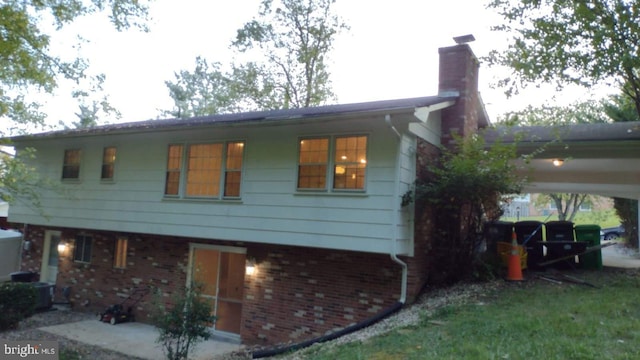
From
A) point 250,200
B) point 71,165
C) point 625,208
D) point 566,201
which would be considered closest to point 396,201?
point 250,200

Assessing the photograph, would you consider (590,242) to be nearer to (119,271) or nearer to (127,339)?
(127,339)

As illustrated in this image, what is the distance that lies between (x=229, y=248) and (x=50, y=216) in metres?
5.56

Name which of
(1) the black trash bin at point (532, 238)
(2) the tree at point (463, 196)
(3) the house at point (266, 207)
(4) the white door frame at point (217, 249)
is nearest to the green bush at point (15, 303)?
(3) the house at point (266, 207)

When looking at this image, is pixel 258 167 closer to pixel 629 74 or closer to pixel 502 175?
pixel 502 175

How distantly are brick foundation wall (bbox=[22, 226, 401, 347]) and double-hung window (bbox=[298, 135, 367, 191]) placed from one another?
55.5 inches

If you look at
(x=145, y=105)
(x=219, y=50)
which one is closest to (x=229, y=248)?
(x=219, y=50)

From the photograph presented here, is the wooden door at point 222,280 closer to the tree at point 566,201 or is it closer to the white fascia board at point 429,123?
the white fascia board at point 429,123

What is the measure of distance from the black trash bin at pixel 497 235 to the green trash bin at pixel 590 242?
5.86 feet

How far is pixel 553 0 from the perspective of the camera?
9617 mm

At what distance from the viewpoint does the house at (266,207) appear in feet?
25.8

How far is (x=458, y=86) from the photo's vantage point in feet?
31.3

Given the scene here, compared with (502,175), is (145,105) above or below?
above

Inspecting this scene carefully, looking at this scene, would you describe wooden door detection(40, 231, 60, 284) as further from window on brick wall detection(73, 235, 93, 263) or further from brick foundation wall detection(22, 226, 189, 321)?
window on brick wall detection(73, 235, 93, 263)

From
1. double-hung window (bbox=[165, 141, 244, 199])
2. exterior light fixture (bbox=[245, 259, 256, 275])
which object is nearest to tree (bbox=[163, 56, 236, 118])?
double-hung window (bbox=[165, 141, 244, 199])
